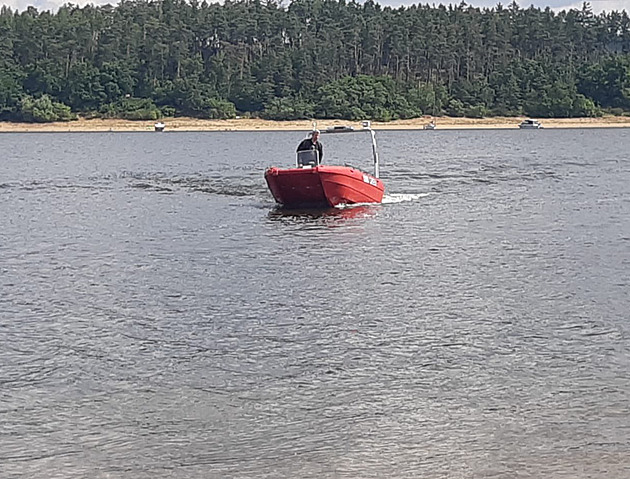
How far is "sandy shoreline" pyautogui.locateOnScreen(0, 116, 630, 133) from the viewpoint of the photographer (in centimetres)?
13738

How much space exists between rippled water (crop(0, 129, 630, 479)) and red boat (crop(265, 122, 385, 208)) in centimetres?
57


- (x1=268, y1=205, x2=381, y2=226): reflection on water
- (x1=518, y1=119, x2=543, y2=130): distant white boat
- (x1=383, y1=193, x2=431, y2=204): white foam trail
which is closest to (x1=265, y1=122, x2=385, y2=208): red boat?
(x1=268, y1=205, x2=381, y2=226): reflection on water

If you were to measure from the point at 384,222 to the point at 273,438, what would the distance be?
1983 cm

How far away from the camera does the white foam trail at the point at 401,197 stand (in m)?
37.7

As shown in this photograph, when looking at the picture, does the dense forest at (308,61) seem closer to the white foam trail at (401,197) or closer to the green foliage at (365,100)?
the green foliage at (365,100)

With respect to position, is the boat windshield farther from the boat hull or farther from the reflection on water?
the reflection on water

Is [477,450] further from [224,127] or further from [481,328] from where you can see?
[224,127]

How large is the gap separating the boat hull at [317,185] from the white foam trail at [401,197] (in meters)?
4.18

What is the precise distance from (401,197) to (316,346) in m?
24.5

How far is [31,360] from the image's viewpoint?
46.8ft

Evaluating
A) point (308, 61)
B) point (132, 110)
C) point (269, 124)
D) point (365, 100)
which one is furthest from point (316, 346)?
point (308, 61)

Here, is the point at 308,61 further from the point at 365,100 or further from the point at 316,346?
the point at 316,346

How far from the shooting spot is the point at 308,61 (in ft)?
495

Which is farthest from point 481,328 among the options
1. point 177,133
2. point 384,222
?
point 177,133
